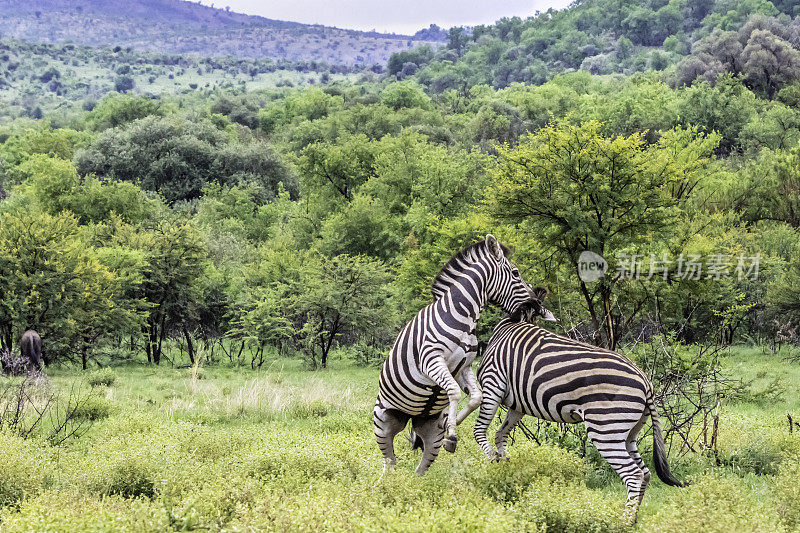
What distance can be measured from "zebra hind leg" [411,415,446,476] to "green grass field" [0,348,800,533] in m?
0.19

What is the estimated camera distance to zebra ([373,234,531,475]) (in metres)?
6.88

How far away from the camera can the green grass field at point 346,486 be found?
5.78 metres

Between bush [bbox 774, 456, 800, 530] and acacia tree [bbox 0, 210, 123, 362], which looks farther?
acacia tree [bbox 0, 210, 123, 362]

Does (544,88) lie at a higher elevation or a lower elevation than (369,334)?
higher

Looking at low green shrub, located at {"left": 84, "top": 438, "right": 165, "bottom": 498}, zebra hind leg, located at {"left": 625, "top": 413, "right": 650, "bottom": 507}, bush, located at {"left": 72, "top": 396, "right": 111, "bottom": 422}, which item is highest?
zebra hind leg, located at {"left": 625, "top": 413, "right": 650, "bottom": 507}

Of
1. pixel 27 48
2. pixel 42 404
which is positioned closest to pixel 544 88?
pixel 42 404

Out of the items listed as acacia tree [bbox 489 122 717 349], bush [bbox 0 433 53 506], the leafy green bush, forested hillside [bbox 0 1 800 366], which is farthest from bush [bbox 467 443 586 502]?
acacia tree [bbox 489 122 717 349]

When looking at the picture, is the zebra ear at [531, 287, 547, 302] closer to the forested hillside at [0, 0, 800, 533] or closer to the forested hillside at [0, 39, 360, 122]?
the forested hillside at [0, 0, 800, 533]

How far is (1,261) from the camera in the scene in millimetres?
24000

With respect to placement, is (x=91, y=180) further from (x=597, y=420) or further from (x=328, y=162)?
(x=597, y=420)

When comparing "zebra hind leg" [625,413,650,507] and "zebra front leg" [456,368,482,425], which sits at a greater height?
"zebra front leg" [456,368,482,425]

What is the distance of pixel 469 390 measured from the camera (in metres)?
6.87

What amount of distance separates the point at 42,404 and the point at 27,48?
193m

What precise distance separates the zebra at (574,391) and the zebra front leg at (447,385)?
1021 millimetres
